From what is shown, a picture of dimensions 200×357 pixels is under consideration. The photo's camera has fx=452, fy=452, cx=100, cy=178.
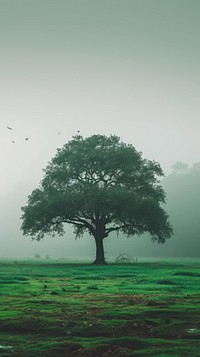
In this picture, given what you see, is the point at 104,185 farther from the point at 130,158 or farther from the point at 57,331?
the point at 57,331

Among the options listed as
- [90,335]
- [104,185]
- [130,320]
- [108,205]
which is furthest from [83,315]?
[104,185]

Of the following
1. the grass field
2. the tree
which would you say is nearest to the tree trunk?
the tree

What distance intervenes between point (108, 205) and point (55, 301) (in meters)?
38.0

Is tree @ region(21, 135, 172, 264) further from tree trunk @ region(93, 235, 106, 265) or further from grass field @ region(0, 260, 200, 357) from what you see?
grass field @ region(0, 260, 200, 357)

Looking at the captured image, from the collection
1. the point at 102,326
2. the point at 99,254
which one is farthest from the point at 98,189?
the point at 102,326

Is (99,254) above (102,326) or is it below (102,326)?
above

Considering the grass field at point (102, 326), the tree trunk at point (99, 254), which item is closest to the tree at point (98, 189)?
the tree trunk at point (99, 254)

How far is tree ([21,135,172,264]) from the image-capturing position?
5672 centimetres

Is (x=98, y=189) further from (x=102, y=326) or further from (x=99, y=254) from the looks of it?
(x=102, y=326)

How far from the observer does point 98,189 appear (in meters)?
55.0

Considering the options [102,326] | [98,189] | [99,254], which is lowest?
[102,326]

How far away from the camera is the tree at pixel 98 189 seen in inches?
2233

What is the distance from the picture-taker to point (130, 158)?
6062 cm

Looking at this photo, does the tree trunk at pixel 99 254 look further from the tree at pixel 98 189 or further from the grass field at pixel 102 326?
the grass field at pixel 102 326
